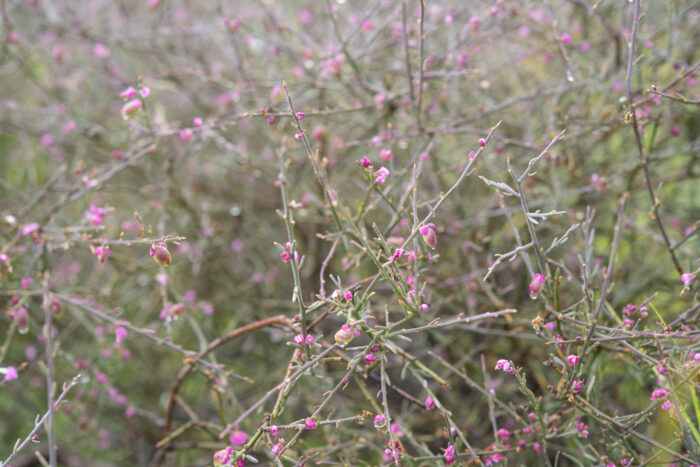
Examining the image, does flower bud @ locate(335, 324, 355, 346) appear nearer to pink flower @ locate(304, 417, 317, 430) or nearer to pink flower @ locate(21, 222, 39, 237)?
pink flower @ locate(304, 417, 317, 430)

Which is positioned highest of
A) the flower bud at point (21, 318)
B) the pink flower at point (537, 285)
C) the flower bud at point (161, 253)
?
the flower bud at point (161, 253)

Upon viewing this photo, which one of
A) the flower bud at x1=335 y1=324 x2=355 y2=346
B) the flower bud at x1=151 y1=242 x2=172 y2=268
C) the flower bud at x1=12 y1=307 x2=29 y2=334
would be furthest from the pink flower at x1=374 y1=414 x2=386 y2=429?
the flower bud at x1=12 y1=307 x2=29 y2=334

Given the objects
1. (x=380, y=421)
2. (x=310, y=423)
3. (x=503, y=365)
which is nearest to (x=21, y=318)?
(x=310, y=423)

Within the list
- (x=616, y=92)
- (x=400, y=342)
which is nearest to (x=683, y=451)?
(x=400, y=342)

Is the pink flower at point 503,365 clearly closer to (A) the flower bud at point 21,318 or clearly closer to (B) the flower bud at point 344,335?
(B) the flower bud at point 344,335

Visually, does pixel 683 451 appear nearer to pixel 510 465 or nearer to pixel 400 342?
pixel 510 465

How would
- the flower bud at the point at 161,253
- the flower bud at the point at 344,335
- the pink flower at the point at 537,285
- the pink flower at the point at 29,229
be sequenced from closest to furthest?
the flower bud at the point at 344,335 → the pink flower at the point at 537,285 → the flower bud at the point at 161,253 → the pink flower at the point at 29,229

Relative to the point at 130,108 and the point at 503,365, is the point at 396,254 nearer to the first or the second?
the point at 503,365

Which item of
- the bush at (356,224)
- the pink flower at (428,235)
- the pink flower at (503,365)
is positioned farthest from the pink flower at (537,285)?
the pink flower at (428,235)

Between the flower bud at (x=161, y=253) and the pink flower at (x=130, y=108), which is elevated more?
the pink flower at (x=130, y=108)

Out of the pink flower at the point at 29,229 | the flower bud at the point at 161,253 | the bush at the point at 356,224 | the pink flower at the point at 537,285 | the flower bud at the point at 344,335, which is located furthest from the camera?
the pink flower at the point at 29,229

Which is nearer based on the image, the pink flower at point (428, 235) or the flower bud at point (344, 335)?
the flower bud at point (344, 335)

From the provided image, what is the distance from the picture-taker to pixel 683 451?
1508mm

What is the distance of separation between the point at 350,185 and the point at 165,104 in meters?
1.91
